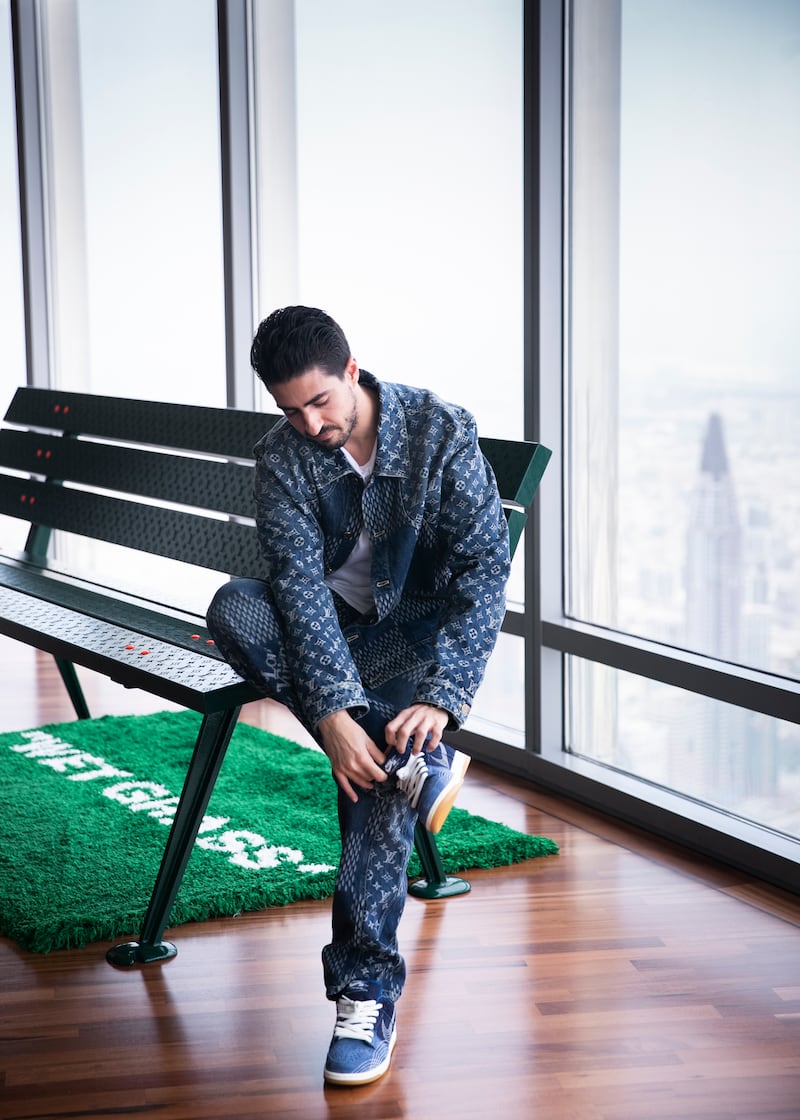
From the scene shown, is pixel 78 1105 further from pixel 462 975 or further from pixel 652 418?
pixel 652 418

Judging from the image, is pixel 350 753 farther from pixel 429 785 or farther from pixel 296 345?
pixel 296 345

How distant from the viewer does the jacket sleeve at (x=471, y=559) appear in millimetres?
2057

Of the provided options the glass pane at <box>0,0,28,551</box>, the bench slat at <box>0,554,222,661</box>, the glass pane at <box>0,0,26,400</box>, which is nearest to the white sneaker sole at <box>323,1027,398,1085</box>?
the bench slat at <box>0,554,222,661</box>

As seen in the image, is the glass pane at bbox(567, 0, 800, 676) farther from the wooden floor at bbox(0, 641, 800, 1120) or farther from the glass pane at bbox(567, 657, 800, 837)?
the wooden floor at bbox(0, 641, 800, 1120)

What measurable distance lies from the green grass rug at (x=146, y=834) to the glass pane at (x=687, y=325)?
0.65 meters

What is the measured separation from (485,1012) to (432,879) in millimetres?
488

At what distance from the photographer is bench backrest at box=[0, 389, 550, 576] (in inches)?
116

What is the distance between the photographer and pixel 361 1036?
6.39 feet

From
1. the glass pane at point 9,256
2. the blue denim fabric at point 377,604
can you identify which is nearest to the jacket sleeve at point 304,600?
the blue denim fabric at point 377,604

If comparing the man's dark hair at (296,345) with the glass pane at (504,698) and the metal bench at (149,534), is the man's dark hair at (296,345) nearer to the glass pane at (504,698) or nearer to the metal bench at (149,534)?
the metal bench at (149,534)

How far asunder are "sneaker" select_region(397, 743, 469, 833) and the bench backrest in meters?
0.60

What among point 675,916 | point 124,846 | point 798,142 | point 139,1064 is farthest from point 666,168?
point 139,1064

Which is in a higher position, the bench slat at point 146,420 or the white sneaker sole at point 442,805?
the bench slat at point 146,420

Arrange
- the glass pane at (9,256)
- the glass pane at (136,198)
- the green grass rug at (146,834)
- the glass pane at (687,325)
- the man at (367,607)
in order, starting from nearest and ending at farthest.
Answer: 1. the man at (367,607)
2. the green grass rug at (146,834)
3. the glass pane at (687,325)
4. the glass pane at (136,198)
5. the glass pane at (9,256)
